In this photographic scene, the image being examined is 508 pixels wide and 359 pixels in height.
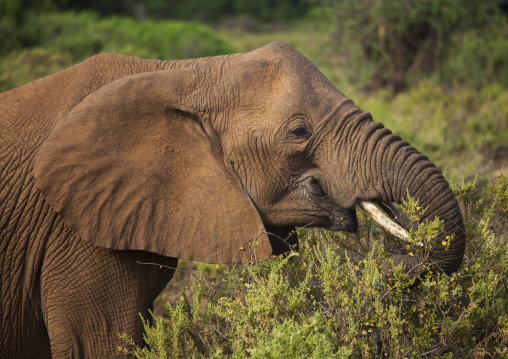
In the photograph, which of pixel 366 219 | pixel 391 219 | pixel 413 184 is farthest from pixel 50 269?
pixel 366 219

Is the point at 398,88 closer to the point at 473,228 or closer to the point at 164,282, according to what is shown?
the point at 473,228

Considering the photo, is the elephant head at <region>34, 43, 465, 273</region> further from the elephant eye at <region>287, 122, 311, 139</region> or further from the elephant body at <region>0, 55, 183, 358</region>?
the elephant body at <region>0, 55, 183, 358</region>

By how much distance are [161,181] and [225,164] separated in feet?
1.24

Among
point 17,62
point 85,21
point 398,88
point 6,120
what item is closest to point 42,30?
point 85,21

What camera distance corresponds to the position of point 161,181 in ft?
11.8

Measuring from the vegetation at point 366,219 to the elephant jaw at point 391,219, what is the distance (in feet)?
0.49

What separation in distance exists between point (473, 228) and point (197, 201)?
189cm

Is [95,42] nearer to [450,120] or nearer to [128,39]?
[128,39]

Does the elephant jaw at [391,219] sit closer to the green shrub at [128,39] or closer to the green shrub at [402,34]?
the green shrub at [128,39]

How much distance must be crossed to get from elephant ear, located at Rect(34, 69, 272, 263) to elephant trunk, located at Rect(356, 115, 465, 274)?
683mm

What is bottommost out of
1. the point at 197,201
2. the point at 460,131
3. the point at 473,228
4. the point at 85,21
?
the point at 85,21

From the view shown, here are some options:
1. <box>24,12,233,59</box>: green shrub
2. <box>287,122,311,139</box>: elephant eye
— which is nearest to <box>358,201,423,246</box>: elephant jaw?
<box>287,122,311,139</box>: elephant eye

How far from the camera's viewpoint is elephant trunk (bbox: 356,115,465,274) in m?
3.42

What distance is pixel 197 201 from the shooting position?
3.59 metres
